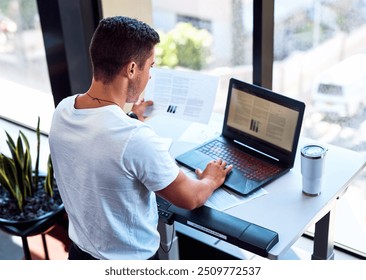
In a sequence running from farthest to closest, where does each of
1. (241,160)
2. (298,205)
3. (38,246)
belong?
(38,246), (241,160), (298,205)

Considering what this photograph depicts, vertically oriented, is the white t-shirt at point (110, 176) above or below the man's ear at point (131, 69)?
below

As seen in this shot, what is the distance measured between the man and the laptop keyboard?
0.32 m

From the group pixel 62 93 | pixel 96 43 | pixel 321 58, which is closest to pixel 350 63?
pixel 321 58

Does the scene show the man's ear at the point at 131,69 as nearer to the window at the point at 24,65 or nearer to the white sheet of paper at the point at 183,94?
the white sheet of paper at the point at 183,94

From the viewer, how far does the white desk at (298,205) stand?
1.71 metres

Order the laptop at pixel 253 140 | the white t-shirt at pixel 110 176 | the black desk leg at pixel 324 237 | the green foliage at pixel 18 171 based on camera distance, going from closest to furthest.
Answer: the white t-shirt at pixel 110 176 → the laptop at pixel 253 140 → the black desk leg at pixel 324 237 → the green foliage at pixel 18 171

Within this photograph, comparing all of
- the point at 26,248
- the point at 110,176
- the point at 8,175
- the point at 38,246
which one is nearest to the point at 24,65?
the point at 8,175

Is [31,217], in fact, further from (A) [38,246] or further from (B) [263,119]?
(B) [263,119]

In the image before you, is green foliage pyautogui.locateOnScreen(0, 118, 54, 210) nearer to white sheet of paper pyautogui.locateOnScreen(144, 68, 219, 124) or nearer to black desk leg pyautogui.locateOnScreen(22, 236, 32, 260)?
black desk leg pyautogui.locateOnScreen(22, 236, 32, 260)

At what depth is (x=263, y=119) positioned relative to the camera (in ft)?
6.65

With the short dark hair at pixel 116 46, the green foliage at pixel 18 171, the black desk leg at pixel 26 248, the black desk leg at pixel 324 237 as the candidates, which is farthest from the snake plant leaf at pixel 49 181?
the black desk leg at pixel 324 237

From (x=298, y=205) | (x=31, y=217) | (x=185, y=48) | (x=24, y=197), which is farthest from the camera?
(x=185, y=48)

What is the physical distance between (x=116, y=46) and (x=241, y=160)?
0.71 m
